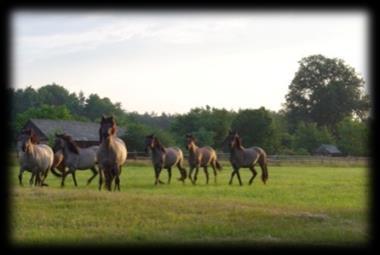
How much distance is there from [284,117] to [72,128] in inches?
1626

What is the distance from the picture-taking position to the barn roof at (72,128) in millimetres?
63312

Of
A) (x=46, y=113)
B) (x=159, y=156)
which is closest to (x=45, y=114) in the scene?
(x=46, y=113)

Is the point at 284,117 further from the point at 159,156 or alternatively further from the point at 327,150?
the point at 159,156

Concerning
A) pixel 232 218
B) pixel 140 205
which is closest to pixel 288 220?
pixel 232 218

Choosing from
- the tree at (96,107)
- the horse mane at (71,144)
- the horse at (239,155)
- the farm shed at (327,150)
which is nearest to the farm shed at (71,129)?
the farm shed at (327,150)

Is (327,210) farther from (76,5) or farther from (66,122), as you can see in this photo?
(66,122)

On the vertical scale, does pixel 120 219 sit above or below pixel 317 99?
below

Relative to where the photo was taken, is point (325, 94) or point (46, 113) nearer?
point (46, 113)

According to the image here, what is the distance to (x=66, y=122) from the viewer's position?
67.4m

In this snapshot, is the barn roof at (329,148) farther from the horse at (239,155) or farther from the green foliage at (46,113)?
the horse at (239,155)

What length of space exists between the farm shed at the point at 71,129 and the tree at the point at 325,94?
1368 inches

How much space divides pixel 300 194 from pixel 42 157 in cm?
905

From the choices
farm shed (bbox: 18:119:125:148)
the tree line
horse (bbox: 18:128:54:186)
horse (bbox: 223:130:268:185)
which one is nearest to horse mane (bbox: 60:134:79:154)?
horse (bbox: 18:128:54:186)

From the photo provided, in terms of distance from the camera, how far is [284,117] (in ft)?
308
